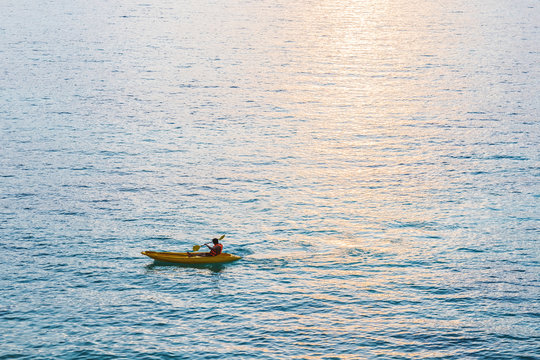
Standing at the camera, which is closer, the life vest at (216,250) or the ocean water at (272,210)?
the ocean water at (272,210)

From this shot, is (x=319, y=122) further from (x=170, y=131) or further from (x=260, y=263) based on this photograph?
(x=260, y=263)

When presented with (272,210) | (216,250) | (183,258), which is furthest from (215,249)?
(272,210)

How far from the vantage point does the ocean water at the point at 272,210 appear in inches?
2024

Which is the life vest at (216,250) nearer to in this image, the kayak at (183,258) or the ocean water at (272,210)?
the kayak at (183,258)

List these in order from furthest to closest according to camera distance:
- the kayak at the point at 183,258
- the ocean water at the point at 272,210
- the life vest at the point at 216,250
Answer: the life vest at the point at 216,250 < the kayak at the point at 183,258 < the ocean water at the point at 272,210

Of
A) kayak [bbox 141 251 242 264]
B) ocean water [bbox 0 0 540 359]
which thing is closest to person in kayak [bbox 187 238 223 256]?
kayak [bbox 141 251 242 264]

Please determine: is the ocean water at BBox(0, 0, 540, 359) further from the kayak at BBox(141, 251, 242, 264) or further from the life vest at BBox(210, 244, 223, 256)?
the life vest at BBox(210, 244, 223, 256)

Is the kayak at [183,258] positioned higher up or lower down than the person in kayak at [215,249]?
lower down

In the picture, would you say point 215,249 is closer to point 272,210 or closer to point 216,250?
point 216,250

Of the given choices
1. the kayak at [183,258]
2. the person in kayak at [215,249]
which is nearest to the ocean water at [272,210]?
the kayak at [183,258]

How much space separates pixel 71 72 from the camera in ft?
444

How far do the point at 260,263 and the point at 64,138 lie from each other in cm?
4515

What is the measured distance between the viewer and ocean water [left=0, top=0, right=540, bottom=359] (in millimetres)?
51406

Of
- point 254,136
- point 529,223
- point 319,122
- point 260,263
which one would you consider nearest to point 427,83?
point 319,122
